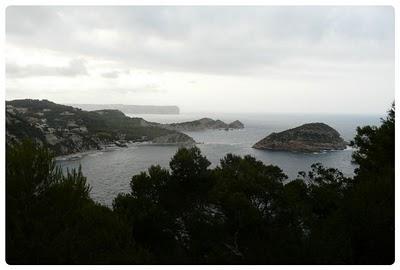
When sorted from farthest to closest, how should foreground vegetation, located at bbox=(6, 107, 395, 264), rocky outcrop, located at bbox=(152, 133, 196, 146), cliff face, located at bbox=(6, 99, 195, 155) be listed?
rocky outcrop, located at bbox=(152, 133, 196, 146)
cliff face, located at bbox=(6, 99, 195, 155)
foreground vegetation, located at bbox=(6, 107, 395, 264)

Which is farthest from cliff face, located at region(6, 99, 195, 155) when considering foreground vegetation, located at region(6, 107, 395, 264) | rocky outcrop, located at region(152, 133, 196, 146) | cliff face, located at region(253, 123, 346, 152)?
foreground vegetation, located at region(6, 107, 395, 264)

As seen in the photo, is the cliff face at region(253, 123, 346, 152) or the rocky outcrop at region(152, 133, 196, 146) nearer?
the cliff face at region(253, 123, 346, 152)

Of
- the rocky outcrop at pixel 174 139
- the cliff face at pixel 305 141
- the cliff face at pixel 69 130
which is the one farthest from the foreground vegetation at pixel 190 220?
the rocky outcrop at pixel 174 139

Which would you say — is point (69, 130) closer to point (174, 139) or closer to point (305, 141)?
point (174, 139)

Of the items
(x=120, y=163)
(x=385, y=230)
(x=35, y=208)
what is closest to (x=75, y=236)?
(x=35, y=208)

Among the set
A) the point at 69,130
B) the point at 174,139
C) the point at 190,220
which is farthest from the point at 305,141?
the point at 190,220

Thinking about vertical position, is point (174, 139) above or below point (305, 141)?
below

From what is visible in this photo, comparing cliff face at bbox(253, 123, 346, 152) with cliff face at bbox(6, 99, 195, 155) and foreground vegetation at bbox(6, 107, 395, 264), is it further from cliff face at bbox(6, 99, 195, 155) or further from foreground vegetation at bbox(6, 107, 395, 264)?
foreground vegetation at bbox(6, 107, 395, 264)
